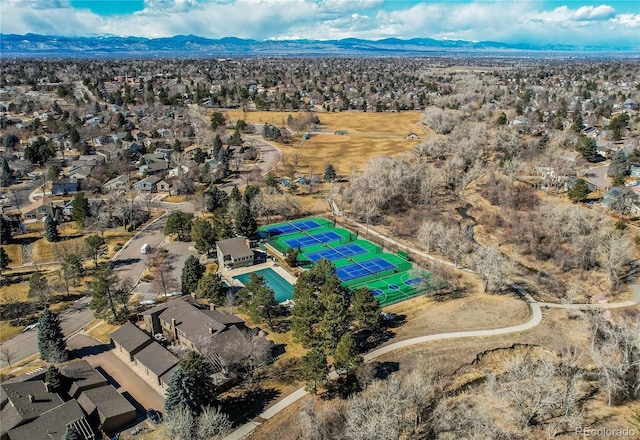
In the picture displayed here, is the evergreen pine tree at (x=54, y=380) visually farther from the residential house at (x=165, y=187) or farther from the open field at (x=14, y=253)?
the residential house at (x=165, y=187)

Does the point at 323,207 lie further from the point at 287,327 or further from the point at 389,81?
the point at 389,81

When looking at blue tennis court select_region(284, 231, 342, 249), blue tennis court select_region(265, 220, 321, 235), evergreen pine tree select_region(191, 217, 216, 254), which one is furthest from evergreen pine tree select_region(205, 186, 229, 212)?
blue tennis court select_region(284, 231, 342, 249)

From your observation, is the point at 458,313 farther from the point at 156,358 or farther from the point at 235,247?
Answer: the point at 156,358

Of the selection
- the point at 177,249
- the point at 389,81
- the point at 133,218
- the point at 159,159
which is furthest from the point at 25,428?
the point at 389,81

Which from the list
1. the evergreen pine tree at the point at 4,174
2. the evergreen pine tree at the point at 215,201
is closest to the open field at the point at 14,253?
the evergreen pine tree at the point at 215,201

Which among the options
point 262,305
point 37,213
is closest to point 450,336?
point 262,305

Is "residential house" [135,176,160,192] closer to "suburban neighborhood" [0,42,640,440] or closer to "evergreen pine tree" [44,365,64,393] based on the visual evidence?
"suburban neighborhood" [0,42,640,440]
